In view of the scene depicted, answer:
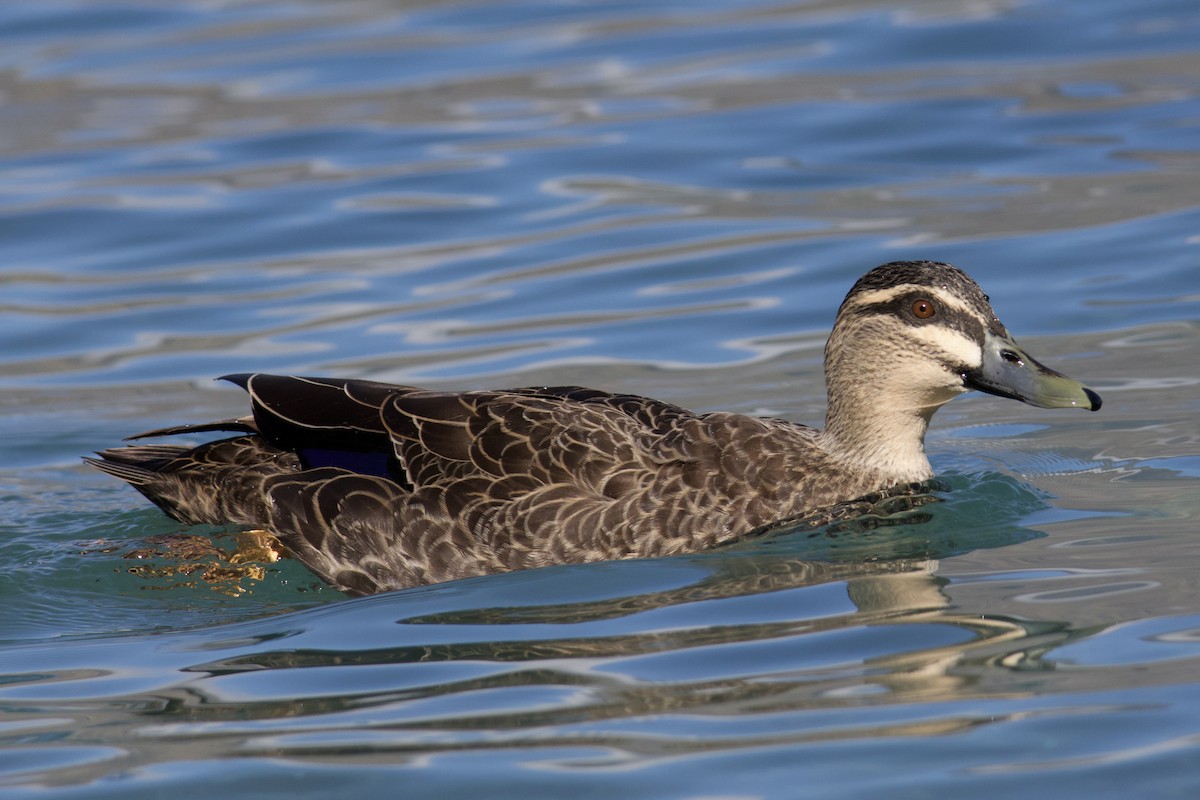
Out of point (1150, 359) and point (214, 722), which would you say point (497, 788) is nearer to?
point (214, 722)

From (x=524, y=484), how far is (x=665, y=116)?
1082 cm

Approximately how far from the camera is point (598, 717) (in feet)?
21.4

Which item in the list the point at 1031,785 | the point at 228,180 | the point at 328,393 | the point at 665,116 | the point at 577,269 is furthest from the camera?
the point at 665,116

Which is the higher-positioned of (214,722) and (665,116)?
(665,116)

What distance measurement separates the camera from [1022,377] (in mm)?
8594

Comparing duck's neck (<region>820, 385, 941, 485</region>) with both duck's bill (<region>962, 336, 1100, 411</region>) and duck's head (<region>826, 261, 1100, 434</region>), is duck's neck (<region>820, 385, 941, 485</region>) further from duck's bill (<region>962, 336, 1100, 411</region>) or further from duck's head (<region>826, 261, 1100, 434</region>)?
duck's bill (<region>962, 336, 1100, 411</region>)

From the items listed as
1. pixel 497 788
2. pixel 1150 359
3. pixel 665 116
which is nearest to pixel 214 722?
pixel 497 788

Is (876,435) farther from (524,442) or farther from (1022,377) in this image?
(524,442)

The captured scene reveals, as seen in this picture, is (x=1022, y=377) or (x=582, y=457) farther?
(x=582, y=457)

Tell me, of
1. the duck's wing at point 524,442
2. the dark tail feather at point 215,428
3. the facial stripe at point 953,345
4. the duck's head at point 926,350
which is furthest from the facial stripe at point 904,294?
the dark tail feather at point 215,428

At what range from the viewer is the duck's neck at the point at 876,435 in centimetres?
915

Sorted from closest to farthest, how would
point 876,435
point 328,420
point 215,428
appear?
point 328,420 < point 876,435 < point 215,428

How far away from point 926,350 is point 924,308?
0.67 ft

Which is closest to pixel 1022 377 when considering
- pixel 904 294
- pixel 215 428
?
pixel 904 294
